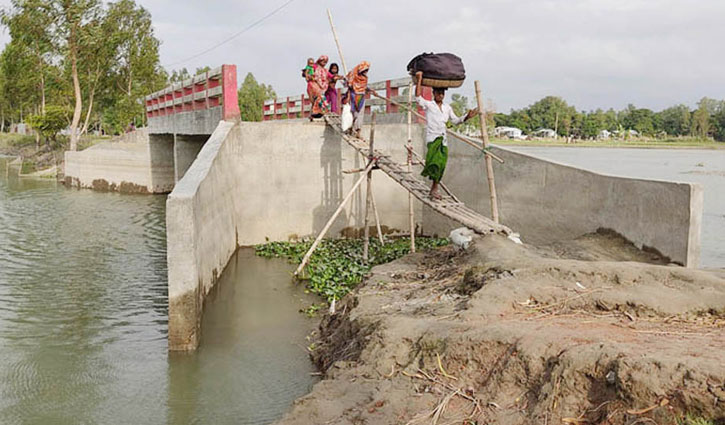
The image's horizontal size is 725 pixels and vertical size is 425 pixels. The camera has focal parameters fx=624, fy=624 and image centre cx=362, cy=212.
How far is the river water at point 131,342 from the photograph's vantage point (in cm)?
631

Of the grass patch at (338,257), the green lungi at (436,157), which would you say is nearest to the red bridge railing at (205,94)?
the grass patch at (338,257)

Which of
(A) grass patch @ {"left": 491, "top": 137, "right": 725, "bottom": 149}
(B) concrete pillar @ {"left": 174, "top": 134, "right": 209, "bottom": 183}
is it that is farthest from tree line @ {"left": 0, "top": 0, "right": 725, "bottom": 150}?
(A) grass patch @ {"left": 491, "top": 137, "right": 725, "bottom": 149}

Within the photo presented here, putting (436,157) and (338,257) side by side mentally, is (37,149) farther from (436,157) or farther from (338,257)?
(436,157)

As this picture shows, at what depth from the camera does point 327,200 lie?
13461mm

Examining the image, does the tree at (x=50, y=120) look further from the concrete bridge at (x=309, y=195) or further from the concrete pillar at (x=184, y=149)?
the concrete pillar at (x=184, y=149)

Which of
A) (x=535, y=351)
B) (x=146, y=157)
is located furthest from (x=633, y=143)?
(x=535, y=351)

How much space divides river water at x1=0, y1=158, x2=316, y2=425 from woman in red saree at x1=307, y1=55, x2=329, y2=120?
134 inches

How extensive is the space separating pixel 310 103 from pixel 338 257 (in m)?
5.25

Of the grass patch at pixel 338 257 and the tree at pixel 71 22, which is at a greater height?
the tree at pixel 71 22

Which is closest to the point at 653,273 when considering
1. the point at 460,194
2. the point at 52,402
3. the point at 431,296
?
the point at 431,296

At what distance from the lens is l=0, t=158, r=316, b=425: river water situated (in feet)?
20.7

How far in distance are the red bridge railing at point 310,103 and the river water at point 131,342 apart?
5.05 meters

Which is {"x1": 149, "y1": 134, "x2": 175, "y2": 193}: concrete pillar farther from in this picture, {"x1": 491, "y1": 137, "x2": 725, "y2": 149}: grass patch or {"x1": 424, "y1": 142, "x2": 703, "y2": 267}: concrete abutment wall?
{"x1": 491, "y1": 137, "x2": 725, "y2": 149}: grass patch

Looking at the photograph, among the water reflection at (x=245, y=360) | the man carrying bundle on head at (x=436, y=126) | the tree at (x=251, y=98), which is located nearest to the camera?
the water reflection at (x=245, y=360)
